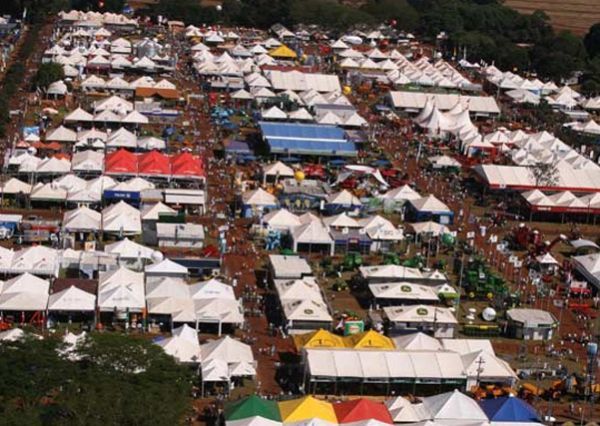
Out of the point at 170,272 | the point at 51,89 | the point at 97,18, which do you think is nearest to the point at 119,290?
the point at 170,272

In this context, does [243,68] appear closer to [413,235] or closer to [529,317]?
[413,235]

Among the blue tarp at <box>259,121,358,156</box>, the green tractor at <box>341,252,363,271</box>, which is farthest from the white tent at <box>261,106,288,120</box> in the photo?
the green tractor at <box>341,252,363,271</box>

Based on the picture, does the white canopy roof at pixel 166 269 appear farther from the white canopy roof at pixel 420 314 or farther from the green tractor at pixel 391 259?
the green tractor at pixel 391 259

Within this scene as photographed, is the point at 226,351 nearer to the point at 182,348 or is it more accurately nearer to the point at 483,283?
the point at 182,348

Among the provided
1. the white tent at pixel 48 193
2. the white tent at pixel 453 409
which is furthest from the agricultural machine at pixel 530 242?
the white tent at pixel 48 193

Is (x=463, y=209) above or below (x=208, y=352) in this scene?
below

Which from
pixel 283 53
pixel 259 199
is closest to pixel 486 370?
pixel 259 199

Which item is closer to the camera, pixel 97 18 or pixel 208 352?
pixel 208 352
